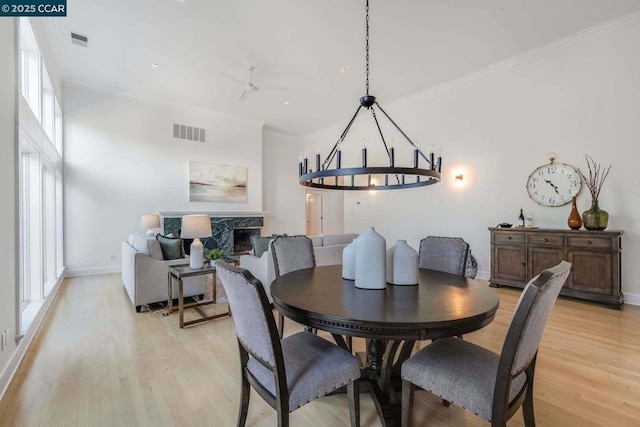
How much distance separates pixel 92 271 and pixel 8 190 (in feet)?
13.4

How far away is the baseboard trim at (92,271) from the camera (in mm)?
5387

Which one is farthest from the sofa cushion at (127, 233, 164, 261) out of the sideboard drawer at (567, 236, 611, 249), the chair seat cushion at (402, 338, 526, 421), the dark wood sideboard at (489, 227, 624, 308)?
the sideboard drawer at (567, 236, 611, 249)

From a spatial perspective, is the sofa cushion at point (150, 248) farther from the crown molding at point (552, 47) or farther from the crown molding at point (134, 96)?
the crown molding at point (552, 47)

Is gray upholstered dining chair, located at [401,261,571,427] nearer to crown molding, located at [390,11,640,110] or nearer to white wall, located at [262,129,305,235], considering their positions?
crown molding, located at [390,11,640,110]

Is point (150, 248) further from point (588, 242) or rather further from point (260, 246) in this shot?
point (588, 242)

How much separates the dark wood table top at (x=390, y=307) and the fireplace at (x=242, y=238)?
5.67 meters

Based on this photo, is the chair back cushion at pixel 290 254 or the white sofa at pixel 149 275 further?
the white sofa at pixel 149 275

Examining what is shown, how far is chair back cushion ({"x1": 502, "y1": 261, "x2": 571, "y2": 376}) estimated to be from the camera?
1.14 m

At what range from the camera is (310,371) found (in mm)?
1392

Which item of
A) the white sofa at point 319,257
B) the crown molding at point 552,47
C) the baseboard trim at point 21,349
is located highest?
the crown molding at point 552,47

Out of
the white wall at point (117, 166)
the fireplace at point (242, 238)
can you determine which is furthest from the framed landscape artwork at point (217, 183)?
the fireplace at point (242, 238)

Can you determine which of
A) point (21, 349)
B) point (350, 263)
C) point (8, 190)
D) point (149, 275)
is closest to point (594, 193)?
point (350, 263)

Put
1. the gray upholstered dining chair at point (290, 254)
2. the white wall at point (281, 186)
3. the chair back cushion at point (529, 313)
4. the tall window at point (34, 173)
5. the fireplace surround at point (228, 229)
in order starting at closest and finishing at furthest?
1. the chair back cushion at point (529, 313)
2. the gray upholstered dining chair at point (290, 254)
3. the tall window at point (34, 173)
4. the fireplace surround at point (228, 229)
5. the white wall at point (281, 186)

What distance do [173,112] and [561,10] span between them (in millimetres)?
6779
